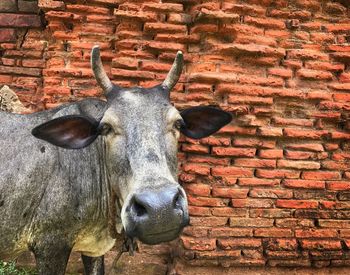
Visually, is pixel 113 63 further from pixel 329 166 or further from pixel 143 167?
pixel 329 166

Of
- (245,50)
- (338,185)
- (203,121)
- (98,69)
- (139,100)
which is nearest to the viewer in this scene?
(139,100)

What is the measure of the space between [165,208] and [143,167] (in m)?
0.31

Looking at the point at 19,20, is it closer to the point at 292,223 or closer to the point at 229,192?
the point at 229,192

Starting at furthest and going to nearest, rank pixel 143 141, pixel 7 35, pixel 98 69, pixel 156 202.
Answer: pixel 7 35
pixel 98 69
pixel 143 141
pixel 156 202

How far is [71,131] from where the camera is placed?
2.99m

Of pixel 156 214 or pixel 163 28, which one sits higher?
pixel 163 28

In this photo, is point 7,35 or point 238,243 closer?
point 238,243

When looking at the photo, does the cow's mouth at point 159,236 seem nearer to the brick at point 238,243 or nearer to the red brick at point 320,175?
the brick at point 238,243

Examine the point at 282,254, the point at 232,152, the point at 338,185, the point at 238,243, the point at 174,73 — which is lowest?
the point at 282,254

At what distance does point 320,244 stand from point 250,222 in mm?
742

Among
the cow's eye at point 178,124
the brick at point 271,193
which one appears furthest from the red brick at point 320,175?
the cow's eye at point 178,124

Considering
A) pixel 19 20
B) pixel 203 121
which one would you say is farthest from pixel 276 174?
pixel 19 20

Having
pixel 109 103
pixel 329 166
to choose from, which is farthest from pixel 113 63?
pixel 329 166

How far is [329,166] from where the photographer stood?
4.32 m
